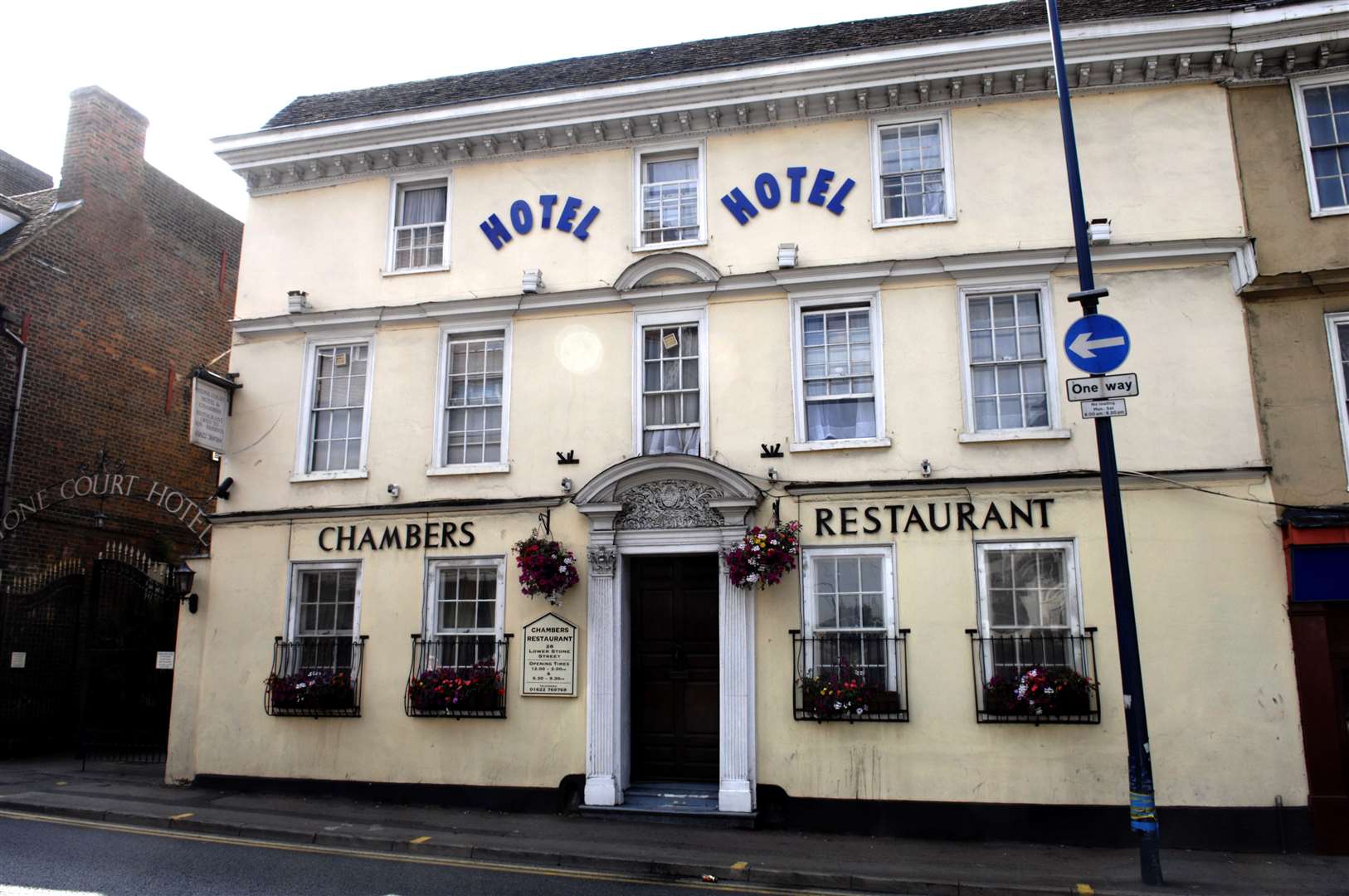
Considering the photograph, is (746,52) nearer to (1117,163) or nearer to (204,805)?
(1117,163)

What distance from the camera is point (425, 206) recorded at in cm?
1339

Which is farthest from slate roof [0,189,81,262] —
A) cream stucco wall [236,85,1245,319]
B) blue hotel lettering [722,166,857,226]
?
blue hotel lettering [722,166,857,226]

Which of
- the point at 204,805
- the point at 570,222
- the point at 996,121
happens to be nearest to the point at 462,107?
the point at 570,222

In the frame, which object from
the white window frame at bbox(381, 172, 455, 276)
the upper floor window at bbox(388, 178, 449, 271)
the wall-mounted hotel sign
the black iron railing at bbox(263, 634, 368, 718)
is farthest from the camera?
the upper floor window at bbox(388, 178, 449, 271)

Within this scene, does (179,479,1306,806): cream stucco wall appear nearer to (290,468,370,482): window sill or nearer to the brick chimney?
(290,468,370,482): window sill

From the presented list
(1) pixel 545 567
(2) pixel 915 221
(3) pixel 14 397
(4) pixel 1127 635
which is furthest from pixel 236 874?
(3) pixel 14 397

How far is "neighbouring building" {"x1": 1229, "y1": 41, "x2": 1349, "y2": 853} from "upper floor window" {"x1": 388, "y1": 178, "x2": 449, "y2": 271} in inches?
402

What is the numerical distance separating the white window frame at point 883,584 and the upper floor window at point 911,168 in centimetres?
412

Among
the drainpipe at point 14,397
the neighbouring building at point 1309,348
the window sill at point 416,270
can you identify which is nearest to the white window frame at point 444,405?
the window sill at point 416,270

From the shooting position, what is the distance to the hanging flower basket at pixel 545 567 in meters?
11.2

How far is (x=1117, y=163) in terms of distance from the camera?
1124cm

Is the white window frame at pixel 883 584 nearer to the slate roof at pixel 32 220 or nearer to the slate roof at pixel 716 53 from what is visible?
the slate roof at pixel 716 53

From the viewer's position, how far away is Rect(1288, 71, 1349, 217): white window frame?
1066 centimetres

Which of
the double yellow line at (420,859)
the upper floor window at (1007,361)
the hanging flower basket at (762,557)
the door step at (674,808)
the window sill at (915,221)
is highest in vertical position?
the window sill at (915,221)
